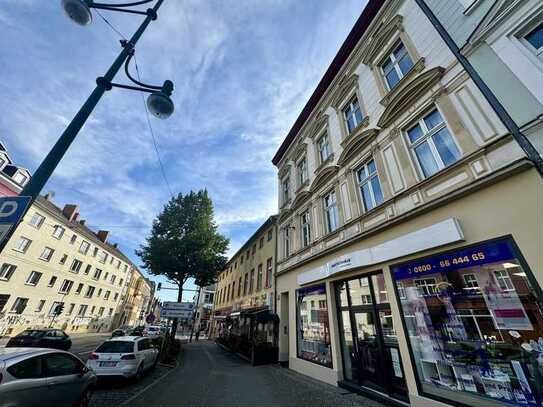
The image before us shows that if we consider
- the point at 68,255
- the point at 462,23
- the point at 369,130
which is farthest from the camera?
the point at 68,255

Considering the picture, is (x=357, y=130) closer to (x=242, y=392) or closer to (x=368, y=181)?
(x=368, y=181)

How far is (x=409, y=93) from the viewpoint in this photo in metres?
7.12

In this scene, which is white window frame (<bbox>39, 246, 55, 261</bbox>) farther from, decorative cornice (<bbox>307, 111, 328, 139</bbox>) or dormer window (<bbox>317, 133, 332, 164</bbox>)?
dormer window (<bbox>317, 133, 332, 164</bbox>)

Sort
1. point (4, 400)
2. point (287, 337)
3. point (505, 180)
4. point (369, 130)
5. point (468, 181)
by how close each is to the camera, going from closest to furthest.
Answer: point (4, 400)
point (505, 180)
point (468, 181)
point (369, 130)
point (287, 337)

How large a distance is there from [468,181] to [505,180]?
2.06 feet

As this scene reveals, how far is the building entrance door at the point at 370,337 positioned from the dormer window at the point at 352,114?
6387 mm

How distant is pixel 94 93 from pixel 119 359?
847 cm

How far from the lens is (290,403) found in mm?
6465

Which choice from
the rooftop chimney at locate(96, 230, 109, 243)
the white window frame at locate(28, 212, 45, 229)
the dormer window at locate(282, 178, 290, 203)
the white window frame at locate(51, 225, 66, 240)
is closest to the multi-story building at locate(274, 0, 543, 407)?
the dormer window at locate(282, 178, 290, 203)

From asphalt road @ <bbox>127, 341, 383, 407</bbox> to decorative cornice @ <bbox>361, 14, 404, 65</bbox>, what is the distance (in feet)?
40.2

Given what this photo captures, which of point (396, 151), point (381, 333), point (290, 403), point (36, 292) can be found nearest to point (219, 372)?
point (290, 403)

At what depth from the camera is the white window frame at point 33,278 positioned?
2385 centimetres

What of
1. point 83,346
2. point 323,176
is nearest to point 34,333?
point 83,346

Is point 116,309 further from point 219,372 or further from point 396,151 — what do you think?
point 396,151
